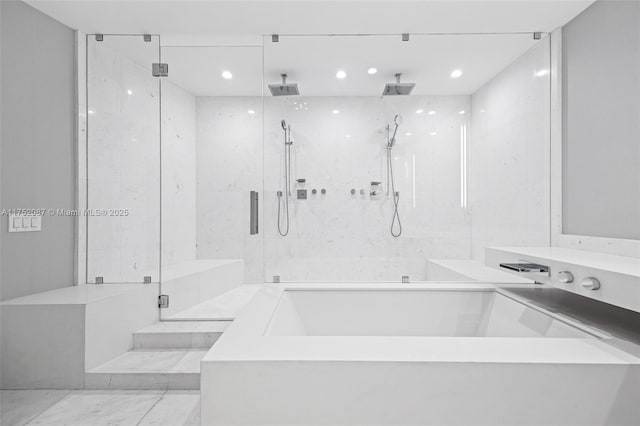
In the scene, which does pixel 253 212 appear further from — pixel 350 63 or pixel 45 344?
pixel 45 344

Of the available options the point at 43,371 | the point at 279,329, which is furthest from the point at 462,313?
the point at 43,371

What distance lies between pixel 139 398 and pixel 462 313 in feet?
6.28

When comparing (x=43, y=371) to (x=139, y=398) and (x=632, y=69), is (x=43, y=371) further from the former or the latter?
(x=632, y=69)

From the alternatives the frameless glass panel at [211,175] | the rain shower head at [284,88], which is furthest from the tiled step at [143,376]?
the rain shower head at [284,88]

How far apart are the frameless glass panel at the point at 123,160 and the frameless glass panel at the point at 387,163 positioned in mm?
967

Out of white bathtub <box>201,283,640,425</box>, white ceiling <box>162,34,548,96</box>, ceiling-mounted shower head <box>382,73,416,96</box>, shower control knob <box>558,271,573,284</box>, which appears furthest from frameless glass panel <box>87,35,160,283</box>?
shower control knob <box>558,271,573,284</box>

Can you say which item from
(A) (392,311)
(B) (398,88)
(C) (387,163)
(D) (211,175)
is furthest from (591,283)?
(D) (211,175)

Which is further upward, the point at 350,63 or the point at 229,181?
the point at 350,63

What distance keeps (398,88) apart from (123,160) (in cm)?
239

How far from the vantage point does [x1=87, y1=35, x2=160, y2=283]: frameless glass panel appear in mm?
2691

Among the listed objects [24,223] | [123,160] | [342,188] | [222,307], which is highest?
[123,160]

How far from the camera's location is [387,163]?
282cm

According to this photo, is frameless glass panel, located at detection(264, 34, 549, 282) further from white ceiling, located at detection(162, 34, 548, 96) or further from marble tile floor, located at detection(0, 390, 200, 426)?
marble tile floor, located at detection(0, 390, 200, 426)

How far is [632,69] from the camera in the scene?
192cm
